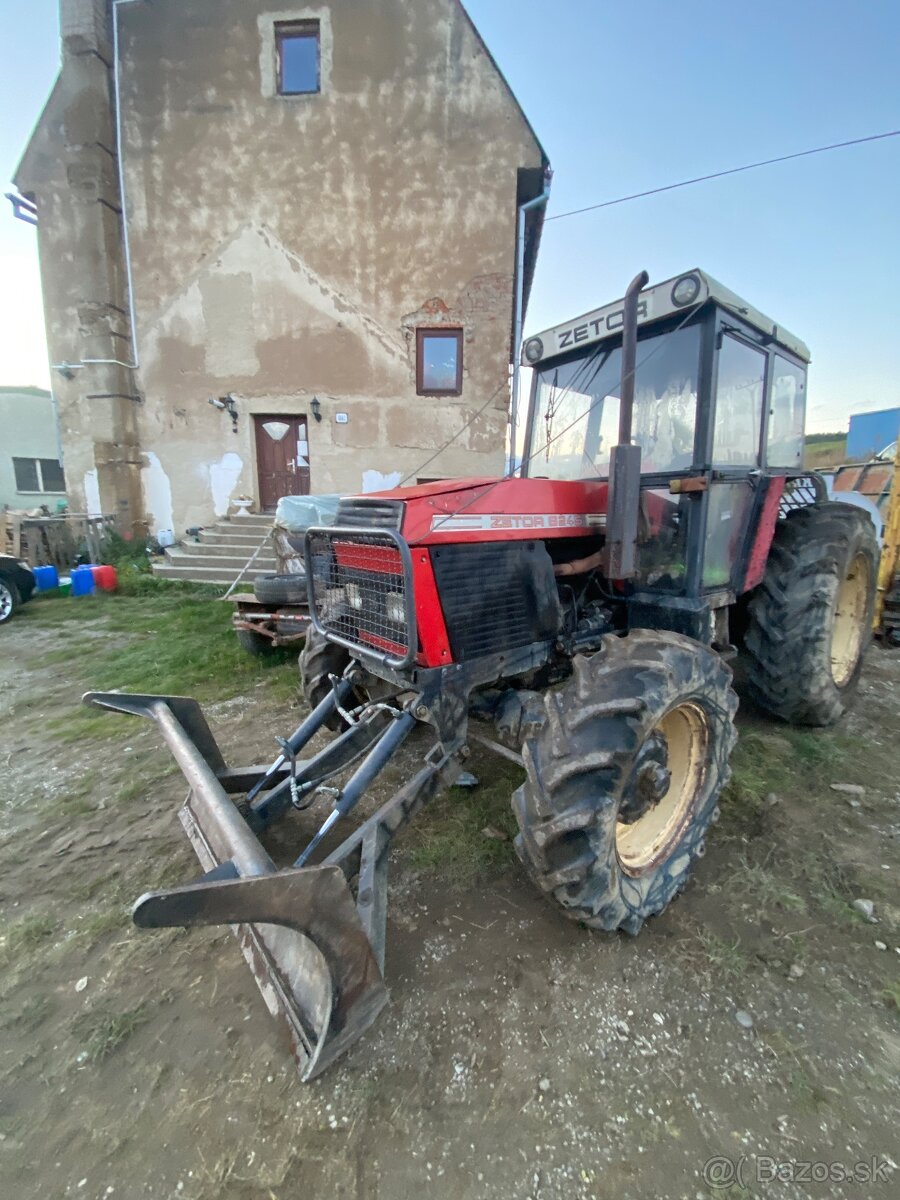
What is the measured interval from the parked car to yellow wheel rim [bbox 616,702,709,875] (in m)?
8.19

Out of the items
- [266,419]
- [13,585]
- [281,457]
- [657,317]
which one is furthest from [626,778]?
[266,419]

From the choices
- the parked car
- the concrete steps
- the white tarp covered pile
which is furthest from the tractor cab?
the parked car

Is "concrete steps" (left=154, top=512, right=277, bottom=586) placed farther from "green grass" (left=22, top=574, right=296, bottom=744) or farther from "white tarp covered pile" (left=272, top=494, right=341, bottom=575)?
"white tarp covered pile" (left=272, top=494, right=341, bottom=575)

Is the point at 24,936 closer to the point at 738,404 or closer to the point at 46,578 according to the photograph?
the point at 738,404

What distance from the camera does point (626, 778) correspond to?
193 cm

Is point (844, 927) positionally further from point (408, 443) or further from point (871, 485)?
point (871, 485)

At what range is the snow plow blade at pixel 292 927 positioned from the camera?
4.65ft

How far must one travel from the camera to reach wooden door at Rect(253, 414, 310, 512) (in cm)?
1037

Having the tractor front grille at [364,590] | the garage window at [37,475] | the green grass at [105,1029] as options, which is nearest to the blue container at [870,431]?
the tractor front grille at [364,590]

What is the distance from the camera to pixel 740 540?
3.19m

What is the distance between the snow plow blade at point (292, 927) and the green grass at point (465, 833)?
2.53 feet

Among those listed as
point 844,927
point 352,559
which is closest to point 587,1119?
point 844,927

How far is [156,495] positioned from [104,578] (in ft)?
8.20

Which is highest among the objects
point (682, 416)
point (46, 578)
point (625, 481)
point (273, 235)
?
point (273, 235)
